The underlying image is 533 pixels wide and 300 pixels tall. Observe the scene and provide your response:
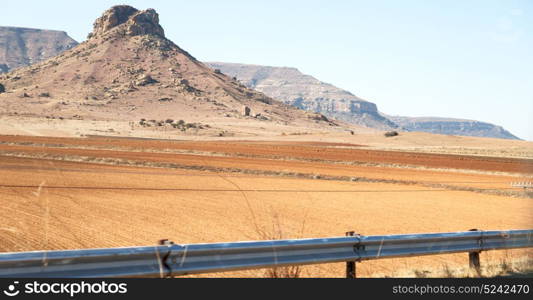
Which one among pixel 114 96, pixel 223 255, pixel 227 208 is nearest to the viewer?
pixel 223 255

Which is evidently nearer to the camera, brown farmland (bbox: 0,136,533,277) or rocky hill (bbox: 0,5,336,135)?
brown farmland (bbox: 0,136,533,277)

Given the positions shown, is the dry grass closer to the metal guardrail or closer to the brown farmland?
the metal guardrail

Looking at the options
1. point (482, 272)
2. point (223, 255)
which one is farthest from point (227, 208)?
point (223, 255)

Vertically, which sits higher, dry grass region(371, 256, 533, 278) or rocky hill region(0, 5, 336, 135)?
rocky hill region(0, 5, 336, 135)

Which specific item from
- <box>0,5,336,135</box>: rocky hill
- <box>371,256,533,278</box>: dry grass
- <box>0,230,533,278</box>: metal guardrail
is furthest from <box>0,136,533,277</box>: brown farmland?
<box>0,5,336,135</box>: rocky hill

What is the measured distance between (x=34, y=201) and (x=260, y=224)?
619 cm

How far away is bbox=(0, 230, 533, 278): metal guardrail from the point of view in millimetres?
5566

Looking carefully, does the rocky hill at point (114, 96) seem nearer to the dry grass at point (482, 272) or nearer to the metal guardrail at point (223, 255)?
the dry grass at point (482, 272)

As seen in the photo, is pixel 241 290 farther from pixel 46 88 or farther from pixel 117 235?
pixel 46 88

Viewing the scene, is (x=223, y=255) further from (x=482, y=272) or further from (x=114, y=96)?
(x=114, y=96)

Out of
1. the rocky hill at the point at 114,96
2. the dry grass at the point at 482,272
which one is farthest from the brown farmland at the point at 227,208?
the rocky hill at the point at 114,96

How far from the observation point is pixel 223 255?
662cm

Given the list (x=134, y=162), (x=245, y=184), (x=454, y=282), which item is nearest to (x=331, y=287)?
(x=454, y=282)

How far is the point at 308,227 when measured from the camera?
45.7 feet
